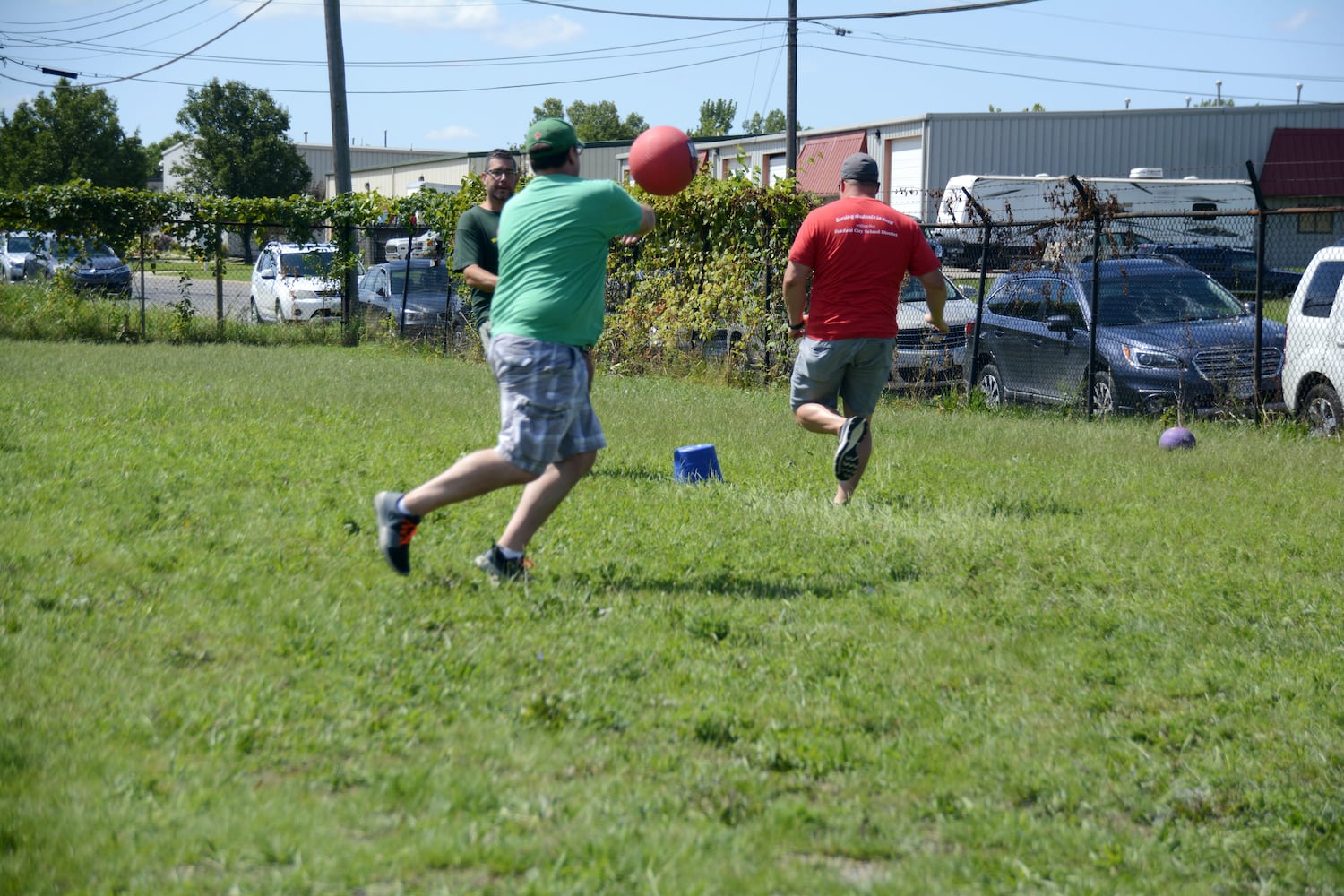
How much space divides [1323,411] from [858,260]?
5601 millimetres

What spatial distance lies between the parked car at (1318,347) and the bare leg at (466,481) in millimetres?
7908

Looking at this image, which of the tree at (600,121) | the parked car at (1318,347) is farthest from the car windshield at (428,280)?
the tree at (600,121)

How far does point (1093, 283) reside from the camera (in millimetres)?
11500

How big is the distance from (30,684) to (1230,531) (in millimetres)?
5759

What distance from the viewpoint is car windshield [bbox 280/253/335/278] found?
2017 cm

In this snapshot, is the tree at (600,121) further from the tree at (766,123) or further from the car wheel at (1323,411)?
the car wheel at (1323,411)

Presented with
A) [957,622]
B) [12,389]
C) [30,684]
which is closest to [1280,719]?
[957,622]

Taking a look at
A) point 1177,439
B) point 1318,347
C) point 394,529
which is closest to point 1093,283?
point 1318,347

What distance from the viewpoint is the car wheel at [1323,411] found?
399 inches

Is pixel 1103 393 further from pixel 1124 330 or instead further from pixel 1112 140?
pixel 1112 140

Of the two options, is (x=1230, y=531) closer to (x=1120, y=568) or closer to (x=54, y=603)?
(x=1120, y=568)

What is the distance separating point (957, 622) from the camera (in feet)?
16.4

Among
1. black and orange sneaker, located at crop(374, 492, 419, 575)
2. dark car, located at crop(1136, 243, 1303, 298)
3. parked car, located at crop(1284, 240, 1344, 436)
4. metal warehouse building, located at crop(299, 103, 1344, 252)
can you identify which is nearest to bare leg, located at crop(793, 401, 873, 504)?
black and orange sneaker, located at crop(374, 492, 419, 575)

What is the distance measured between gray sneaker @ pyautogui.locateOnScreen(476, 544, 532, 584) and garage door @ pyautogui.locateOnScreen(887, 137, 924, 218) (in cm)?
2451
